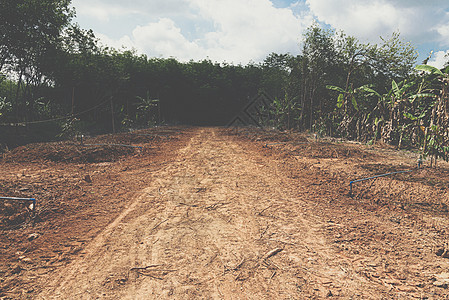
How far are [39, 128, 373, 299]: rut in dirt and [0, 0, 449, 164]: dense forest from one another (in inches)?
186

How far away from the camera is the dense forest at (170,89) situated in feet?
28.4

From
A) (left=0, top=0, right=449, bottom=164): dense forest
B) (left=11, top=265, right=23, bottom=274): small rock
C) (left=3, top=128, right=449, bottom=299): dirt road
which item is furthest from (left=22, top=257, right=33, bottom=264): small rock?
(left=0, top=0, right=449, bottom=164): dense forest

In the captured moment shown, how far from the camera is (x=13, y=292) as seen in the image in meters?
2.07

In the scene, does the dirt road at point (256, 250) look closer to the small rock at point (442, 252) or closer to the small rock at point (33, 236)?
the small rock at point (442, 252)

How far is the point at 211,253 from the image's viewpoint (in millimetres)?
2664

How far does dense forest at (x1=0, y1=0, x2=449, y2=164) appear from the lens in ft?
28.4

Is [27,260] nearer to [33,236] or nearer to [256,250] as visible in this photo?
[33,236]

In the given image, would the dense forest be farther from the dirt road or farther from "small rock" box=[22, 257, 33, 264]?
"small rock" box=[22, 257, 33, 264]

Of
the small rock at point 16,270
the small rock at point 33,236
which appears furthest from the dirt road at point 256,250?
the small rock at point 33,236

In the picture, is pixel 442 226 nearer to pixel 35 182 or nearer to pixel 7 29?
pixel 35 182

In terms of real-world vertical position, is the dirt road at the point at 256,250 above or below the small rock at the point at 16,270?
above

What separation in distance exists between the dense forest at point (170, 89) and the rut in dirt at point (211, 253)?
472 centimetres

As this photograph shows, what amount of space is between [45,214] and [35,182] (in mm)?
1861

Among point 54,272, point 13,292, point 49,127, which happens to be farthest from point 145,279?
point 49,127
